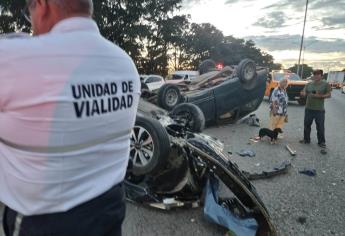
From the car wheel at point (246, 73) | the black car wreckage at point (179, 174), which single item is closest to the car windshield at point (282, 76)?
the car wheel at point (246, 73)

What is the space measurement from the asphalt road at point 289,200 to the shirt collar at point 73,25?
8.68 ft

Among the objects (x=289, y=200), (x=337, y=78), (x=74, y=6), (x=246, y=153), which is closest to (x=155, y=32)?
(x=246, y=153)

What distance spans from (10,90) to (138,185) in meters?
3.19

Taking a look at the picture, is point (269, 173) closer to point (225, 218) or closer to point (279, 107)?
point (225, 218)

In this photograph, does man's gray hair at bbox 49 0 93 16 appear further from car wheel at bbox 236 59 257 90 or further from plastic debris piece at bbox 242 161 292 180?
car wheel at bbox 236 59 257 90

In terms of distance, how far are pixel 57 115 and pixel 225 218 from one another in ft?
9.11

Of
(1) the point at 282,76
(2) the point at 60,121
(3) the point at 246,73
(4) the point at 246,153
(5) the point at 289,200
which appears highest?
(2) the point at 60,121

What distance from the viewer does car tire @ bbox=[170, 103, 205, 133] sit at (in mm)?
6316

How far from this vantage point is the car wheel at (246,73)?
947 cm

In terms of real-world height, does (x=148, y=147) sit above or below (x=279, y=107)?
above

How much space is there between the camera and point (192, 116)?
256 inches

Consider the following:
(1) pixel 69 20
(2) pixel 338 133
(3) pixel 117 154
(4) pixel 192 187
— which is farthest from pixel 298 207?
(2) pixel 338 133

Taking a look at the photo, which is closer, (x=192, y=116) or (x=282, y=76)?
(x=192, y=116)

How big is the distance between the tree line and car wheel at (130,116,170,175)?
68.4 inches
